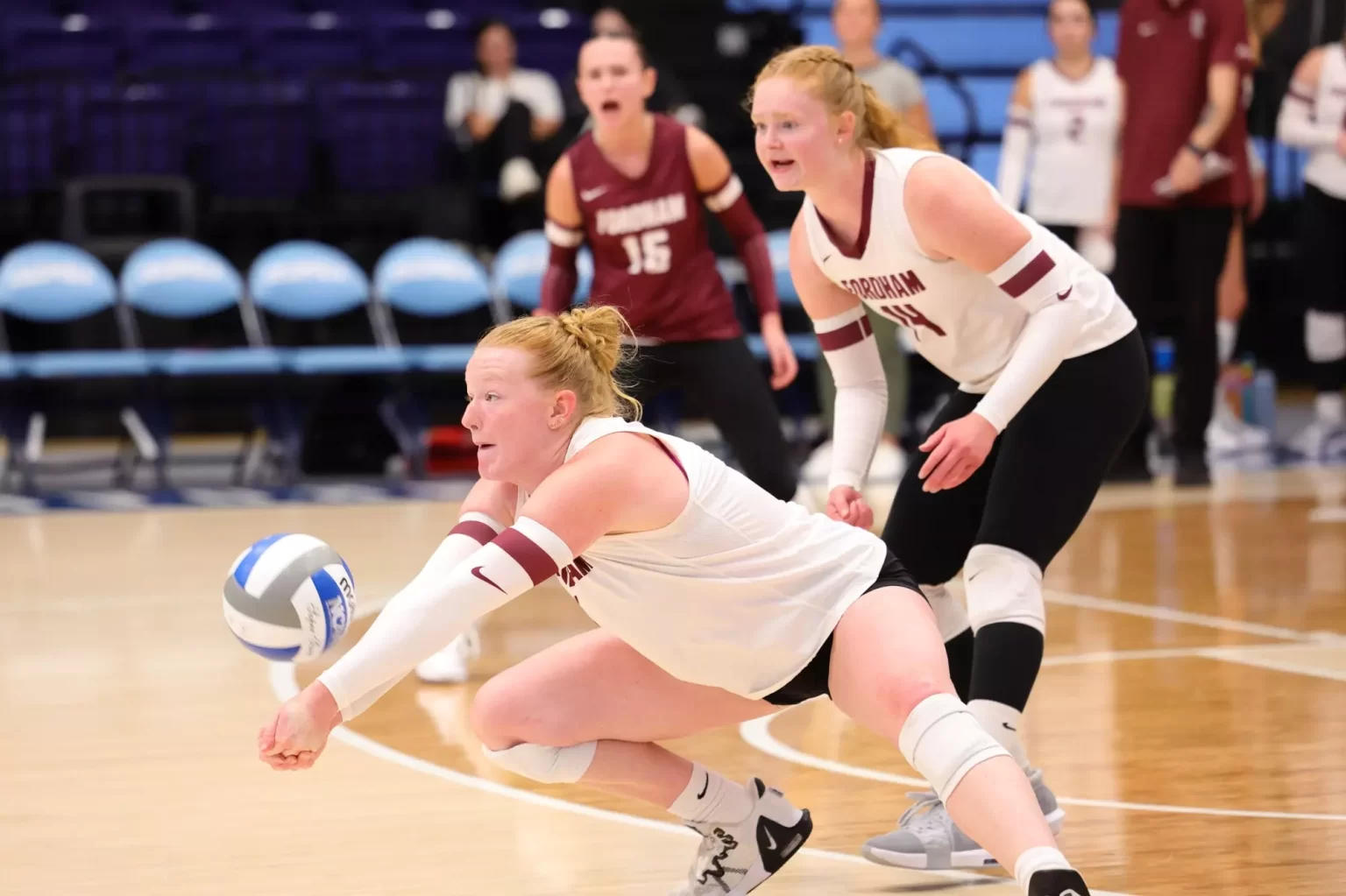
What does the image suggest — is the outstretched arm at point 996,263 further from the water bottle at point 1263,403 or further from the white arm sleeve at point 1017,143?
the water bottle at point 1263,403

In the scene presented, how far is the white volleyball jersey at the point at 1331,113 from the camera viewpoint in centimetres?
953

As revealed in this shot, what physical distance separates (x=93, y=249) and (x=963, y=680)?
7570mm

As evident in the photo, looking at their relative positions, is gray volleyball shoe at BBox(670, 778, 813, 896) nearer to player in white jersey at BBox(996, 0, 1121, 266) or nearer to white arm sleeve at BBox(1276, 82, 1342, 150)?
player in white jersey at BBox(996, 0, 1121, 266)

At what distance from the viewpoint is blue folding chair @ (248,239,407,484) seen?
932 centimetres

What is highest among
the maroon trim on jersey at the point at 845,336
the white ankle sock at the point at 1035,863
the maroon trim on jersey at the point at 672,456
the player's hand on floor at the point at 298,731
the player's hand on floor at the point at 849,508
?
the maroon trim on jersey at the point at 845,336

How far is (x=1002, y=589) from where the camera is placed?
3414mm

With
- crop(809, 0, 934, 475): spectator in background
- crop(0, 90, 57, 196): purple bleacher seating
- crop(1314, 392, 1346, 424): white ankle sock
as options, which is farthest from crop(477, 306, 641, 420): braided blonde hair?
crop(0, 90, 57, 196): purple bleacher seating

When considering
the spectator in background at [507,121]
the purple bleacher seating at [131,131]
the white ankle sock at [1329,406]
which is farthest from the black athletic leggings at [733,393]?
the purple bleacher seating at [131,131]

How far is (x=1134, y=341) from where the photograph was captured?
371 cm

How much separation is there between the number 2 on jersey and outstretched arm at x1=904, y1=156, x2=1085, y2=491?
7.97 ft

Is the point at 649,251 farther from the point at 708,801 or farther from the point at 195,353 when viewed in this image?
the point at 195,353

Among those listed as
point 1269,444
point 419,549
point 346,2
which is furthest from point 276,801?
point 346,2

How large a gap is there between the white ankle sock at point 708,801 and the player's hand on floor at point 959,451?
2.07 feet

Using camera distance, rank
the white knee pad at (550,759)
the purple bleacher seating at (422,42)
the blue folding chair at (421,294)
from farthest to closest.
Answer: the purple bleacher seating at (422,42), the blue folding chair at (421,294), the white knee pad at (550,759)
